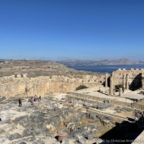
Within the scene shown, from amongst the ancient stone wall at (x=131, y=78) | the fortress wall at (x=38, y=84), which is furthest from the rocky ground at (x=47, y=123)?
the ancient stone wall at (x=131, y=78)

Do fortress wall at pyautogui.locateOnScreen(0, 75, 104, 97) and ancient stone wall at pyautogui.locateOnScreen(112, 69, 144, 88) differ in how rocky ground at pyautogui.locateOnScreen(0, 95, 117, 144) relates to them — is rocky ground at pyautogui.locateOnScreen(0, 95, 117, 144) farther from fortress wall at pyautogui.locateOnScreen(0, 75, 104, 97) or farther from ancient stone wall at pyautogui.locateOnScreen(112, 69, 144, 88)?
ancient stone wall at pyautogui.locateOnScreen(112, 69, 144, 88)

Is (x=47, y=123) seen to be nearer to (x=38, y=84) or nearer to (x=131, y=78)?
(x=38, y=84)

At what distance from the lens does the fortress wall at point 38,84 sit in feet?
103

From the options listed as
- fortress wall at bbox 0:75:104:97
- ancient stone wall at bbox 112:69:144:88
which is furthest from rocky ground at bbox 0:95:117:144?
ancient stone wall at bbox 112:69:144:88

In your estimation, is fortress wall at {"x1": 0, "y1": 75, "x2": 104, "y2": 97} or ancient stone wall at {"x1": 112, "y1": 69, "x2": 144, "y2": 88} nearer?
fortress wall at {"x1": 0, "y1": 75, "x2": 104, "y2": 97}

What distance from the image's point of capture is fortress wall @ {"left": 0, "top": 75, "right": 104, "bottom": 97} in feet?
103

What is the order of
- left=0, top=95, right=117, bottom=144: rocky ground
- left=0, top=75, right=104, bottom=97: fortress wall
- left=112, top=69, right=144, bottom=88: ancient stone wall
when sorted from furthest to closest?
left=112, top=69, right=144, bottom=88: ancient stone wall → left=0, top=75, right=104, bottom=97: fortress wall → left=0, top=95, right=117, bottom=144: rocky ground

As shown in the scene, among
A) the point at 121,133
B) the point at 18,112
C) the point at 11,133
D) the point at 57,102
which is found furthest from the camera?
the point at 57,102

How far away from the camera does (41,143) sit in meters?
12.9

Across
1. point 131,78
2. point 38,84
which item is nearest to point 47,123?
point 38,84

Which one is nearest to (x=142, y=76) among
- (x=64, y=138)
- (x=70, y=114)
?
(x=70, y=114)

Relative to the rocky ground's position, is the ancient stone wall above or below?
above

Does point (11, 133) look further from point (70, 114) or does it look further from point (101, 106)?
point (101, 106)

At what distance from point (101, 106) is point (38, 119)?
285 inches
